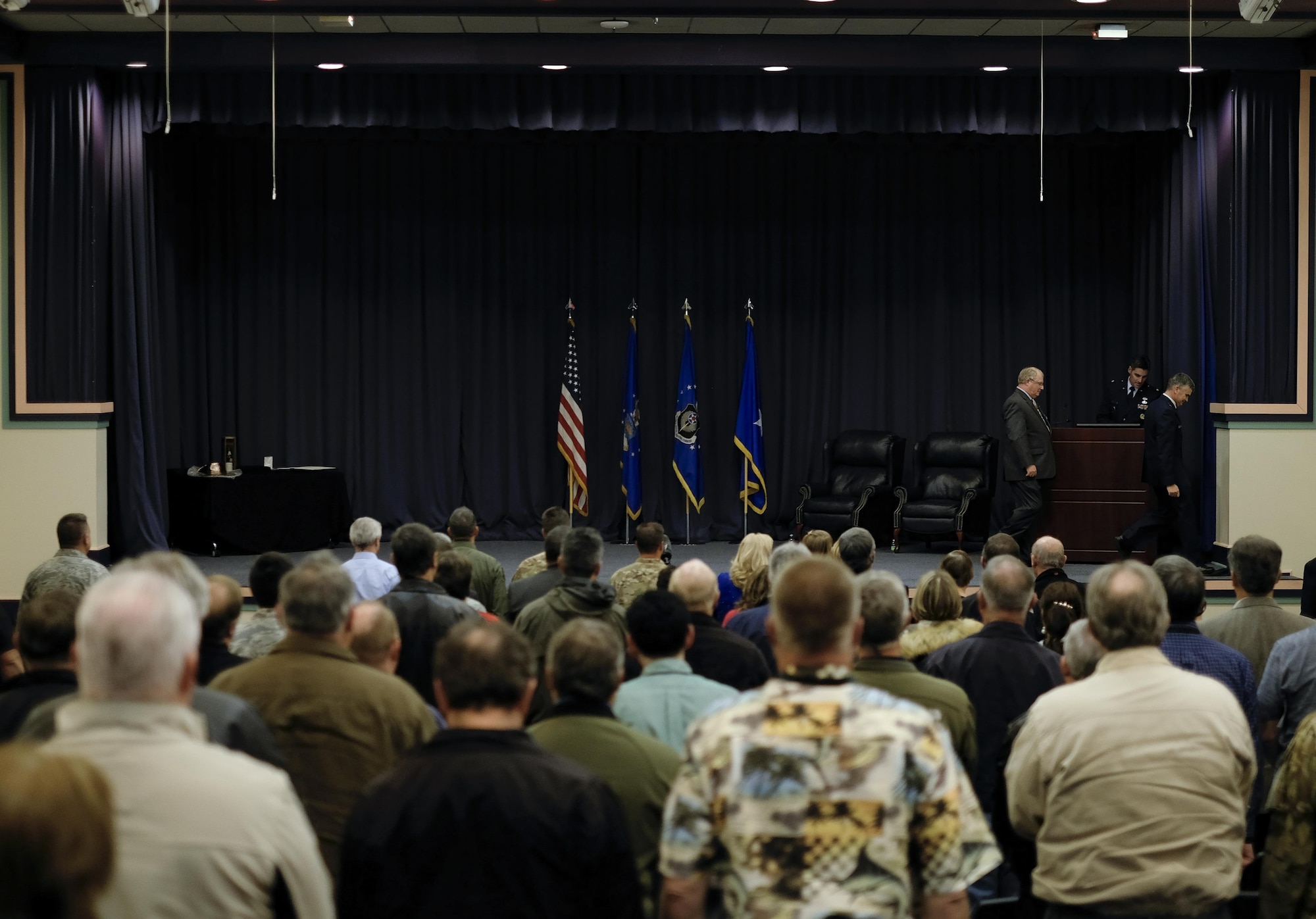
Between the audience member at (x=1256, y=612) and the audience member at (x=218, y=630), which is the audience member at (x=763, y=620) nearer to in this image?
the audience member at (x=1256, y=612)

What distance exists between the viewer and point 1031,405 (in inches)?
406

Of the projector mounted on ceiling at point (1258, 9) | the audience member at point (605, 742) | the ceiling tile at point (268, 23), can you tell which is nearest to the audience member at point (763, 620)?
the audience member at point (605, 742)

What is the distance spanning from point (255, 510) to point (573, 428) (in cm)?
266

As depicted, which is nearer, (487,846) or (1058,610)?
(487,846)

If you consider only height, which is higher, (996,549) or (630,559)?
(996,549)

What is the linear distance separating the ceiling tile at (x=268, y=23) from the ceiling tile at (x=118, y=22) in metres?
0.47

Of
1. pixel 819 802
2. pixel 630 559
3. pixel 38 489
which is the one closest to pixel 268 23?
pixel 38 489

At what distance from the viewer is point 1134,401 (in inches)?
431

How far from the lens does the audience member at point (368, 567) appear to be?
595 centimetres

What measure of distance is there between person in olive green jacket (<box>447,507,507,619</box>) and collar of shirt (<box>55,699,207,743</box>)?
3853 millimetres

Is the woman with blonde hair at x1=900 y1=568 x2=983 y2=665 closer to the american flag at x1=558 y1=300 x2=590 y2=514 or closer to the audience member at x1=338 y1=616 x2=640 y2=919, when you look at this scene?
the audience member at x1=338 y1=616 x2=640 y2=919

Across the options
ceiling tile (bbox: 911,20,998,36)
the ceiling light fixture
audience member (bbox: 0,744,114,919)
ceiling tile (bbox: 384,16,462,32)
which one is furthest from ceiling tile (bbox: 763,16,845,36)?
audience member (bbox: 0,744,114,919)

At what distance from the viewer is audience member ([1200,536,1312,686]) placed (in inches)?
182

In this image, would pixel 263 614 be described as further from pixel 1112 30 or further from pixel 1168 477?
pixel 1112 30
